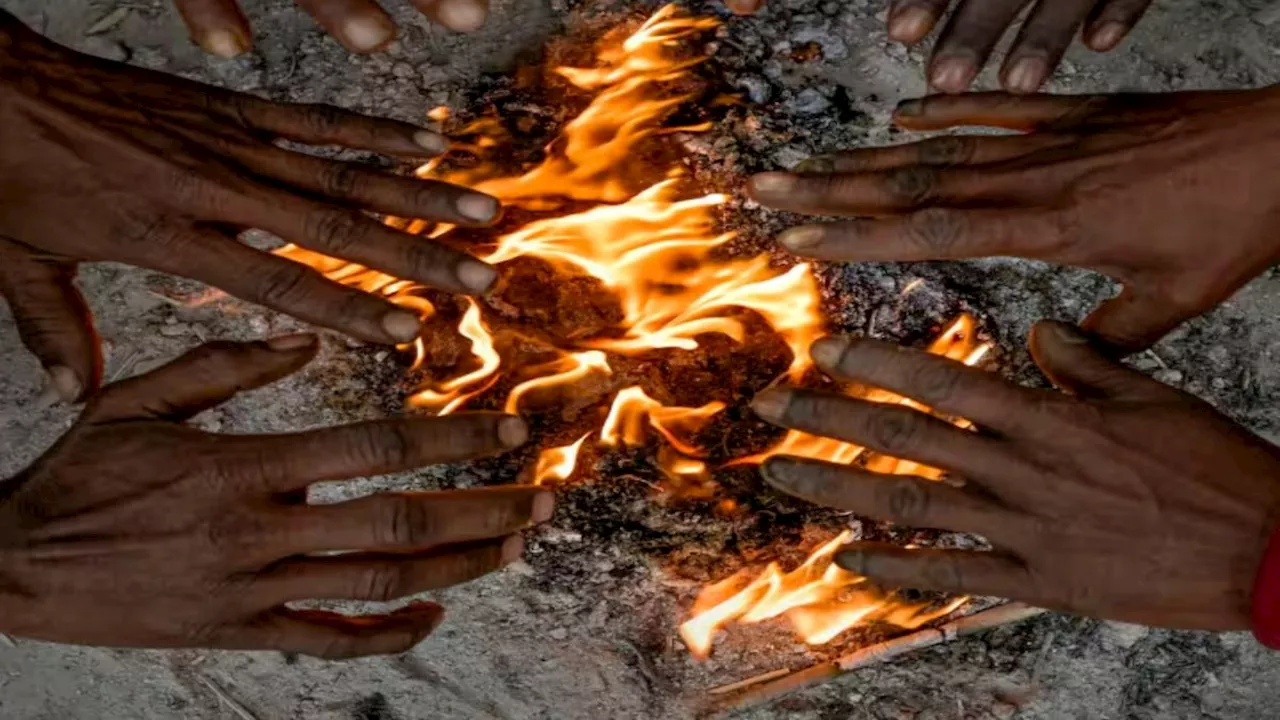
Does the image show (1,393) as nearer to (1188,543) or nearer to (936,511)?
(936,511)

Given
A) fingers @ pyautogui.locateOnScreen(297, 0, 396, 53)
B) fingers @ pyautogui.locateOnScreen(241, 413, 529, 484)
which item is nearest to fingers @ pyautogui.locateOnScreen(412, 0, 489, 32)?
fingers @ pyautogui.locateOnScreen(297, 0, 396, 53)

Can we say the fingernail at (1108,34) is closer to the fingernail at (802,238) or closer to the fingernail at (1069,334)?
the fingernail at (1069,334)

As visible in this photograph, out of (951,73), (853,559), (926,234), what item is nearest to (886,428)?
(853,559)

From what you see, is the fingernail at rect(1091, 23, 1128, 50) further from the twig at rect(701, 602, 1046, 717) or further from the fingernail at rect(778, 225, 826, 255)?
the twig at rect(701, 602, 1046, 717)

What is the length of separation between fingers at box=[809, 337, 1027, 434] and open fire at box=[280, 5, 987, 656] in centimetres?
77

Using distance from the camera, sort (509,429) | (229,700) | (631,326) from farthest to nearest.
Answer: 1. (229,700)
2. (631,326)
3. (509,429)

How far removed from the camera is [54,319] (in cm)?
286

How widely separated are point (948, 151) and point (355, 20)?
1327mm

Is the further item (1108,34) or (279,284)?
(1108,34)

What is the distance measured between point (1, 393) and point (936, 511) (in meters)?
2.69

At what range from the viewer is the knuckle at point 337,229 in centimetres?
265

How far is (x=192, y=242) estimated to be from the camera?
266 centimetres

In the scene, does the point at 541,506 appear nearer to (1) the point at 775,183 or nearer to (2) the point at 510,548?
(2) the point at 510,548

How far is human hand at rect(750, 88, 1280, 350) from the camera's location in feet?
8.15
